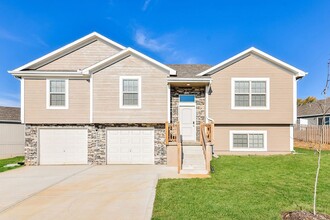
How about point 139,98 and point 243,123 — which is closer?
point 139,98

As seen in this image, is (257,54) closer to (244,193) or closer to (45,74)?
(244,193)

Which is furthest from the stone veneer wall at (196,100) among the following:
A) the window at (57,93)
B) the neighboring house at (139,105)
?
the window at (57,93)

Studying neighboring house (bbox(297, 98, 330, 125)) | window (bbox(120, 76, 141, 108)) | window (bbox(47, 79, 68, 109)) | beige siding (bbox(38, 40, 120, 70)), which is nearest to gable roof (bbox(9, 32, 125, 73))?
beige siding (bbox(38, 40, 120, 70))

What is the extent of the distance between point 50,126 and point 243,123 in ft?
39.9

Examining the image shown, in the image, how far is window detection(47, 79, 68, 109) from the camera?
12102 millimetres

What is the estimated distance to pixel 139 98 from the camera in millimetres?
11719

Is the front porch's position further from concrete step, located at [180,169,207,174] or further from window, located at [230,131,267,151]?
window, located at [230,131,267,151]

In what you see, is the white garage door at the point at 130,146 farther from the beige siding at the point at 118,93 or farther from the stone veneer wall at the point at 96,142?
the beige siding at the point at 118,93

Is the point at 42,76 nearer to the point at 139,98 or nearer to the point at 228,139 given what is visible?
the point at 139,98

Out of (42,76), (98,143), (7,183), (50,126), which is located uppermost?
(42,76)

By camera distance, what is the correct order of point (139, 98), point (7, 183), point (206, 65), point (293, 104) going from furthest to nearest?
point (206, 65), point (293, 104), point (139, 98), point (7, 183)

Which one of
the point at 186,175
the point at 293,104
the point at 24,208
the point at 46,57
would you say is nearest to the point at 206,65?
the point at 293,104

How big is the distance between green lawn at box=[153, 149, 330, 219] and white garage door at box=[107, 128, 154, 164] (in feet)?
13.3

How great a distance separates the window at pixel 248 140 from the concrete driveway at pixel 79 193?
5.41 metres
